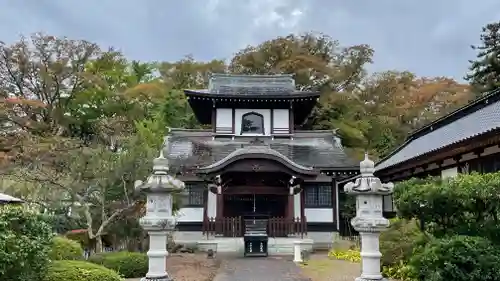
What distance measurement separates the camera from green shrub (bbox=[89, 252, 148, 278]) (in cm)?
1213

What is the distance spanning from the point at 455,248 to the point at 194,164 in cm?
1410

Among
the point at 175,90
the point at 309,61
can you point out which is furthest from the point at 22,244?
the point at 309,61

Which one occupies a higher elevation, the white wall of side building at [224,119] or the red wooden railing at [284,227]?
the white wall of side building at [224,119]

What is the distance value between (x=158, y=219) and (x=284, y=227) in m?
10.8

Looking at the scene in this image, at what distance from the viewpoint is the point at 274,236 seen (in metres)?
18.5

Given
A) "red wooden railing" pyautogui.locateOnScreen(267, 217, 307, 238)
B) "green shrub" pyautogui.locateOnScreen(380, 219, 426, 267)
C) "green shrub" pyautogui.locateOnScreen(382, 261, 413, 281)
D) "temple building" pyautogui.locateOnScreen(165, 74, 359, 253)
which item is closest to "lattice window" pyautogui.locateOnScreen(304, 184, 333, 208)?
"temple building" pyautogui.locateOnScreen(165, 74, 359, 253)

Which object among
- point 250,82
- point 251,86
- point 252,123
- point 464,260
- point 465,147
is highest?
point 250,82

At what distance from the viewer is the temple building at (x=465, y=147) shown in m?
10.7

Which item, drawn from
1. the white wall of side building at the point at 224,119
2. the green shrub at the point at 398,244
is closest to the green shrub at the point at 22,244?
the green shrub at the point at 398,244

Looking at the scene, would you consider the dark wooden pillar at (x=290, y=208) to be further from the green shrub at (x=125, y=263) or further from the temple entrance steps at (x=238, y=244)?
the green shrub at (x=125, y=263)

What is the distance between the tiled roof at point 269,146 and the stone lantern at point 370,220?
11.6 m

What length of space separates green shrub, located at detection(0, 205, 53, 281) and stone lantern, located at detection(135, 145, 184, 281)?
199 centimetres

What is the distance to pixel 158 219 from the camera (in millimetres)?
8758

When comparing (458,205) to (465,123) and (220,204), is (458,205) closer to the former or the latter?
(465,123)
